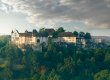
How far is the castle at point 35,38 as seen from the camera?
67125 mm

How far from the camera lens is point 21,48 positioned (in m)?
64.5

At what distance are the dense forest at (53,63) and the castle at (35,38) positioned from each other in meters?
2.67

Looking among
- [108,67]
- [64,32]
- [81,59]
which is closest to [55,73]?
[81,59]

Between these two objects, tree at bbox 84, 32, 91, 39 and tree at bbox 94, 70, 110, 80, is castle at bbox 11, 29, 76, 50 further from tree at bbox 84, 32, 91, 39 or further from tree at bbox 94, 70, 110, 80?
tree at bbox 94, 70, 110, 80

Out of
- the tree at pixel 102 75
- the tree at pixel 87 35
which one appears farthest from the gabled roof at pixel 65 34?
the tree at pixel 102 75

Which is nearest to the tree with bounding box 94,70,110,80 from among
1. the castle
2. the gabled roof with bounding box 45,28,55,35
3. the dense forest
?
A: the dense forest

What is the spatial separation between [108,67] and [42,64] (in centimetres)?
1287

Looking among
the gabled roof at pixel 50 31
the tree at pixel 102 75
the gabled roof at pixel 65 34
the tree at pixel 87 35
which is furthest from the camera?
the tree at pixel 87 35

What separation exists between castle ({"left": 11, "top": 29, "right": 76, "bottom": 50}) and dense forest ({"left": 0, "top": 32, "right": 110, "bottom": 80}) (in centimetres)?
267

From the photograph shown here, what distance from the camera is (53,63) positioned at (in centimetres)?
6053

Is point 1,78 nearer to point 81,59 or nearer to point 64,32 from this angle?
point 81,59

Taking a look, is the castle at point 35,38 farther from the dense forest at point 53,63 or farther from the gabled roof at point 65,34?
the dense forest at point 53,63

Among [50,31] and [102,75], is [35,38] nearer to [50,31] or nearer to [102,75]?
[50,31]

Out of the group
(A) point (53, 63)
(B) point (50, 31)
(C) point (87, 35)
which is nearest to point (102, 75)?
(A) point (53, 63)
